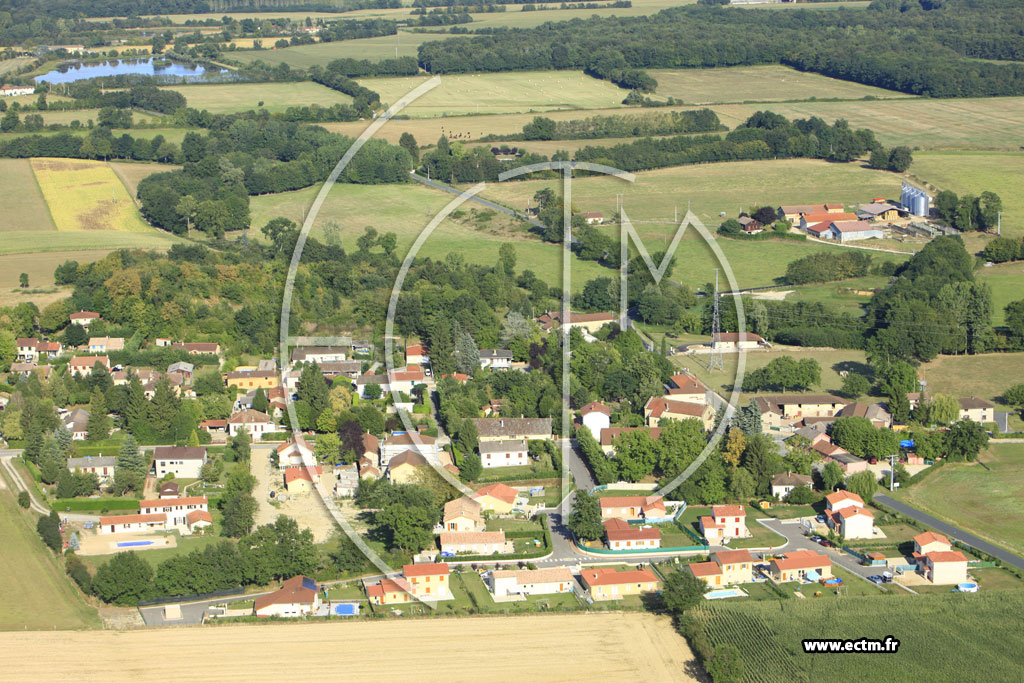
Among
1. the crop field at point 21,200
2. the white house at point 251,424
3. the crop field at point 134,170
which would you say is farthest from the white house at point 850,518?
the crop field at point 134,170

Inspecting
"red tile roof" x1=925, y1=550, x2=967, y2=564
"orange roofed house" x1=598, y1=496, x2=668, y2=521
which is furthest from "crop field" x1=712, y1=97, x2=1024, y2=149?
"red tile roof" x1=925, y1=550, x2=967, y2=564

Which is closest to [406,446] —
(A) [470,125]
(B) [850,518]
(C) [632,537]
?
(C) [632,537]

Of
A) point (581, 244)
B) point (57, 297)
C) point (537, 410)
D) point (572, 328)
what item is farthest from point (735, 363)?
point (57, 297)

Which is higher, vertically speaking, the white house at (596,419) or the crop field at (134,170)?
the crop field at (134,170)

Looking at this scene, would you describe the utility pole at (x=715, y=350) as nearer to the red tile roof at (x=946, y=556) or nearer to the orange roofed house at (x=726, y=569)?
the orange roofed house at (x=726, y=569)

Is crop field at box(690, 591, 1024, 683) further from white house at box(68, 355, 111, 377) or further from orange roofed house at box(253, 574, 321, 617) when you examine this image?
white house at box(68, 355, 111, 377)

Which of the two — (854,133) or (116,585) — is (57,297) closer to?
(116,585)
